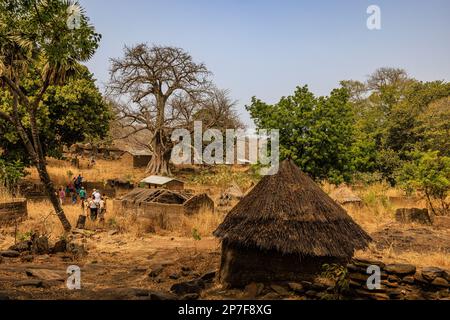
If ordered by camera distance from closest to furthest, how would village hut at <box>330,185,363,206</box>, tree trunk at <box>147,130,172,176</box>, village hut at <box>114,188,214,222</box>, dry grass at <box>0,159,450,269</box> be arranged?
1. dry grass at <box>0,159,450,269</box>
2. village hut at <box>114,188,214,222</box>
3. village hut at <box>330,185,363,206</box>
4. tree trunk at <box>147,130,172,176</box>

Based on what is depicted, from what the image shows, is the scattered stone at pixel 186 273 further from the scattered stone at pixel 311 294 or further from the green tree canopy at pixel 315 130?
the green tree canopy at pixel 315 130

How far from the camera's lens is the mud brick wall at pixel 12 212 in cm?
1455

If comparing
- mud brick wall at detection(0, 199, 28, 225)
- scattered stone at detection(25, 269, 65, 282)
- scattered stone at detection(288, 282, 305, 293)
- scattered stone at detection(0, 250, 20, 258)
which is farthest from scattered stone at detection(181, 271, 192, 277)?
mud brick wall at detection(0, 199, 28, 225)

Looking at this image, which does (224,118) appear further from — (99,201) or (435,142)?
(99,201)

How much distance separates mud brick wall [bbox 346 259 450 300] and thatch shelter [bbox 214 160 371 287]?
0.42m

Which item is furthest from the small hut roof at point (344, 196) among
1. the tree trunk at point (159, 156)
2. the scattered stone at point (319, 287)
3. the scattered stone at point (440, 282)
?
the tree trunk at point (159, 156)

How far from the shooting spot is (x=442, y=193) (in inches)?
678

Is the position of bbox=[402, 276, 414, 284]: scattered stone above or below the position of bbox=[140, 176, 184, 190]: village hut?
below

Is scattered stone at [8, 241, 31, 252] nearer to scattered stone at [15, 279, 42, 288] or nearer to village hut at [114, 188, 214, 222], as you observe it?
scattered stone at [15, 279, 42, 288]

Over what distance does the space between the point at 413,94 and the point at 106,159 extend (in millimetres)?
28140

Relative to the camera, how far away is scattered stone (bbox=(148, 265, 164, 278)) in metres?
9.76

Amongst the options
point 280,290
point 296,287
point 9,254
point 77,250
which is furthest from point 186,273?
point 9,254

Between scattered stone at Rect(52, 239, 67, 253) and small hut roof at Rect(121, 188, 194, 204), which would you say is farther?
small hut roof at Rect(121, 188, 194, 204)

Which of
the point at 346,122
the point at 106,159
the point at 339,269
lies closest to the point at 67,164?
the point at 106,159
